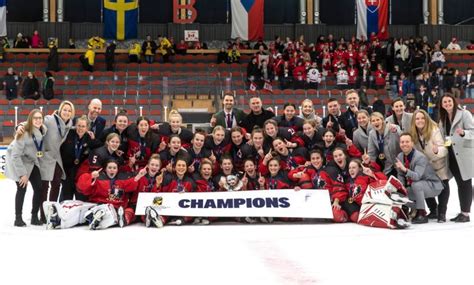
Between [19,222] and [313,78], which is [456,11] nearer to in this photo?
[313,78]

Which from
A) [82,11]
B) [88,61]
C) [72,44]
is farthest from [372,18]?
[82,11]

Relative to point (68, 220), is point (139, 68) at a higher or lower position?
higher

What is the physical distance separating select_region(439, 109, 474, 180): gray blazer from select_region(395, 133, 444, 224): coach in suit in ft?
0.97

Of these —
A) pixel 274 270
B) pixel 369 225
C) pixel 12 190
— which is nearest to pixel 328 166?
pixel 369 225

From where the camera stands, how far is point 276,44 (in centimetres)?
2255

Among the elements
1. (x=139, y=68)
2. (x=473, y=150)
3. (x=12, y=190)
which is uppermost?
(x=139, y=68)

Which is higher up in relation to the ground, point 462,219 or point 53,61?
point 53,61

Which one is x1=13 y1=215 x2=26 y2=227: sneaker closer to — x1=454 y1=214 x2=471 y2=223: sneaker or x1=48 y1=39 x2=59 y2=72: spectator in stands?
x1=454 y1=214 x2=471 y2=223: sneaker

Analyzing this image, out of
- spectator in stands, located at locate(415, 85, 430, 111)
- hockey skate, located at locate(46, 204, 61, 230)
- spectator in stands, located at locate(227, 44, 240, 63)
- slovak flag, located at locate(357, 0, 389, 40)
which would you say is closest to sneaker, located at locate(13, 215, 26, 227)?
hockey skate, located at locate(46, 204, 61, 230)

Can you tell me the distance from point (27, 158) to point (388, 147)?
396 centimetres

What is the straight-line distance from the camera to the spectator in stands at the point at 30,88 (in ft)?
52.8

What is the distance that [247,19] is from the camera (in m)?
23.7

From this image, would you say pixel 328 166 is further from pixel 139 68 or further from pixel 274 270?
pixel 139 68

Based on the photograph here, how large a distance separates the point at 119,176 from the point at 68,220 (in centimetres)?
73
